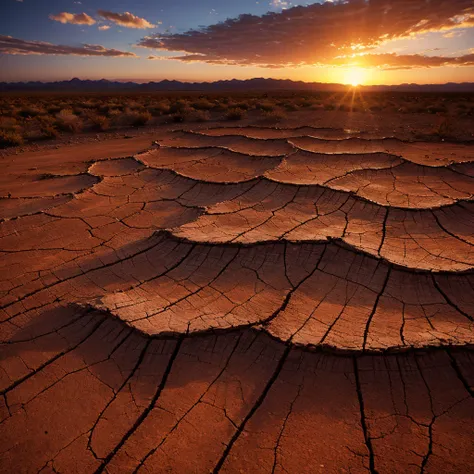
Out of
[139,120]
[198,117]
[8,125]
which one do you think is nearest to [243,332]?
[139,120]

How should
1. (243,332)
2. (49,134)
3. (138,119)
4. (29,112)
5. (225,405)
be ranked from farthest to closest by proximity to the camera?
(29,112) → (138,119) → (49,134) → (243,332) → (225,405)

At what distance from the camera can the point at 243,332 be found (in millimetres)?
2031

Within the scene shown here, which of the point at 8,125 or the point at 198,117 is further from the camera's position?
the point at 198,117

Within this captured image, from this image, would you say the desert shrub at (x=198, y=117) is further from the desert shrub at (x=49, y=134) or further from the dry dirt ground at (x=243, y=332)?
the dry dirt ground at (x=243, y=332)

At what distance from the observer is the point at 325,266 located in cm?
267

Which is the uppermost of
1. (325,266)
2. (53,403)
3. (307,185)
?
(307,185)

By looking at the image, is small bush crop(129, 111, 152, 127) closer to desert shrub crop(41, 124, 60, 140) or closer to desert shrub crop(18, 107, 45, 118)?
desert shrub crop(41, 124, 60, 140)

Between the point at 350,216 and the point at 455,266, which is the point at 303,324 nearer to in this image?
the point at 455,266

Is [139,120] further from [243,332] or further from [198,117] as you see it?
[243,332]

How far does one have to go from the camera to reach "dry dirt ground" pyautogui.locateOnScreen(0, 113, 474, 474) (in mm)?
1478

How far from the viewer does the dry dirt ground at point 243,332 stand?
1.48 meters

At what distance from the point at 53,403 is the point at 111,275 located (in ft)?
3.82

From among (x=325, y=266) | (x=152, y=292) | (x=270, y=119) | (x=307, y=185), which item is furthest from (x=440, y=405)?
(x=270, y=119)

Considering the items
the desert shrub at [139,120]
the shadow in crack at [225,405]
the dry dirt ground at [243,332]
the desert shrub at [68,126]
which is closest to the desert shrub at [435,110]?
the desert shrub at [139,120]
